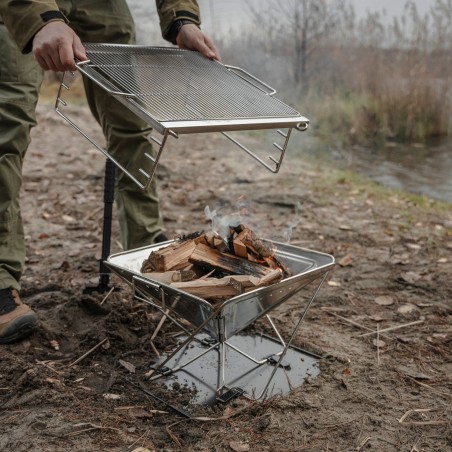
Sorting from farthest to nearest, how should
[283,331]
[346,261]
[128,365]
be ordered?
[346,261] < [283,331] < [128,365]

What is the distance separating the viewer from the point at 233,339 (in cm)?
259

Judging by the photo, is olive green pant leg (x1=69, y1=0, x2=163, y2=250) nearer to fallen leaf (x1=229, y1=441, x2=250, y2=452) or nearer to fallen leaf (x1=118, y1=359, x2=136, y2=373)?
fallen leaf (x1=118, y1=359, x2=136, y2=373)

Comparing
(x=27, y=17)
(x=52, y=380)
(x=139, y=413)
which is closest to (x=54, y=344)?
(x=52, y=380)

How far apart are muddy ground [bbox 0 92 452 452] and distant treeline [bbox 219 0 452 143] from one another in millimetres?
3136

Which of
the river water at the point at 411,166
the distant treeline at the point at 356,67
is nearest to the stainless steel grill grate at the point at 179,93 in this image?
the river water at the point at 411,166

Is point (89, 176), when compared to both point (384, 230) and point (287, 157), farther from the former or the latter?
point (384, 230)

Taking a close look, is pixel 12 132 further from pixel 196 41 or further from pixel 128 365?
pixel 128 365

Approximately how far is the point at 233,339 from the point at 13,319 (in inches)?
36.7

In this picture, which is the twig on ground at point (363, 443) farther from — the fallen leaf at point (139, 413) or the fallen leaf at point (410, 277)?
the fallen leaf at point (410, 277)

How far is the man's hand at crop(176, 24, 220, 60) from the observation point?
102 inches

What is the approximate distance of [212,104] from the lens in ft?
6.78

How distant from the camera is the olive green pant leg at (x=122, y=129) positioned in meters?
2.75

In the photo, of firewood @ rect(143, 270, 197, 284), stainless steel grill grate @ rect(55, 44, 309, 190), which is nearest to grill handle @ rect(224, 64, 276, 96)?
stainless steel grill grate @ rect(55, 44, 309, 190)

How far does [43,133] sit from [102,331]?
16.6 feet
